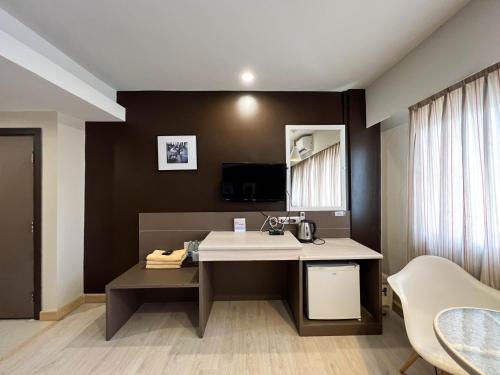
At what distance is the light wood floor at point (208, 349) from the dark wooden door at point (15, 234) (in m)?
0.53

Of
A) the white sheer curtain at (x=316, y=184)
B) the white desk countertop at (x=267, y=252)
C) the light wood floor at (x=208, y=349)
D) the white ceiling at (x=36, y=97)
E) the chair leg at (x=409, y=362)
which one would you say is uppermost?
the white ceiling at (x=36, y=97)

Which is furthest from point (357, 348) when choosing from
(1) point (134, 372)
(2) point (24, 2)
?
(2) point (24, 2)

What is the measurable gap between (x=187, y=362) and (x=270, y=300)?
1211mm

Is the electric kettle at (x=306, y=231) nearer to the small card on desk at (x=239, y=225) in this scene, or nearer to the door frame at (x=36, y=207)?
the small card on desk at (x=239, y=225)

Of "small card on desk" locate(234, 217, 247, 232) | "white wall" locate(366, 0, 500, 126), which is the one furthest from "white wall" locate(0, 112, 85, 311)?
"white wall" locate(366, 0, 500, 126)

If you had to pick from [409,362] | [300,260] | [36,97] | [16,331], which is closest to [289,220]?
[300,260]

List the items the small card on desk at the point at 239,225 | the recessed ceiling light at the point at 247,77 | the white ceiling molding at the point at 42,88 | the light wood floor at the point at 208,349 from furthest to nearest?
the small card on desk at the point at 239,225
the recessed ceiling light at the point at 247,77
the light wood floor at the point at 208,349
the white ceiling molding at the point at 42,88

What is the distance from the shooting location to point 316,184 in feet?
9.25

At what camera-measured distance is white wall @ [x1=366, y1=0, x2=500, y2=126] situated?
55.8 inches

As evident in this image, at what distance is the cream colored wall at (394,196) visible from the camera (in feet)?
8.36

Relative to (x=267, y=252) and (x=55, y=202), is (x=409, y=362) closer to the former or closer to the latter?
(x=267, y=252)

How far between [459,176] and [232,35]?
6.56ft

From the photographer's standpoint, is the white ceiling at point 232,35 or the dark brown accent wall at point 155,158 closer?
the white ceiling at point 232,35

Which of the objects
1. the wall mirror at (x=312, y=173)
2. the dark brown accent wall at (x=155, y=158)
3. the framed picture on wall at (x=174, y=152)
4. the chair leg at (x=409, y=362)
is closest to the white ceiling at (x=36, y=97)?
the dark brown accent wall at (x=155, y=158)
